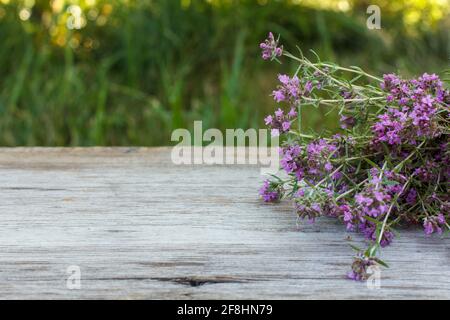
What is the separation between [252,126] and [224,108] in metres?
0.16

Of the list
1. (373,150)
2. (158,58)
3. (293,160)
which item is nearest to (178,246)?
(293,160)

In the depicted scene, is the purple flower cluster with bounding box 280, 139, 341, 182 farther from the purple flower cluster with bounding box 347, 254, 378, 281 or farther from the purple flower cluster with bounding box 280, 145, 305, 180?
the purple flower cluster with bounding box 347, 254, 378, 281

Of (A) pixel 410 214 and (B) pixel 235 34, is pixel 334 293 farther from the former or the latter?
(B) pixel 235 34

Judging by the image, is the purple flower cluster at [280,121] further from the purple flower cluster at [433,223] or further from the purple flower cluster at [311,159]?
the purple flower cluster at [433,223]

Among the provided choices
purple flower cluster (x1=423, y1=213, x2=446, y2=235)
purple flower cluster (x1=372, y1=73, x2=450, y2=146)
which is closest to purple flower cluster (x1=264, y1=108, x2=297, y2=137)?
purple flower cluster (x1=372, y1=73, x2=450, y2=146)

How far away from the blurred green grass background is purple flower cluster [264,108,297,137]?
153cm

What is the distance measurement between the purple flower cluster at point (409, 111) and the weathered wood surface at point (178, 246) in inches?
6.4

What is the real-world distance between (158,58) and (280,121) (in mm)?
2185

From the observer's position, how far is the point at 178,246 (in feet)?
3.46

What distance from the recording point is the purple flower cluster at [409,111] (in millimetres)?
1045

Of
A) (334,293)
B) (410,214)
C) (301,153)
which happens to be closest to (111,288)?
(334,293)

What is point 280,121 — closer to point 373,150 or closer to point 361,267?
point 373,150

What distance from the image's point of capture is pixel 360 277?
93cm

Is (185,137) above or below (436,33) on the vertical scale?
below
